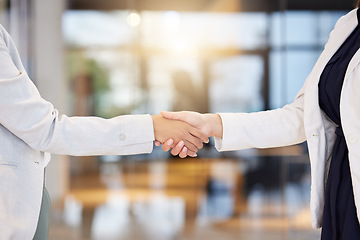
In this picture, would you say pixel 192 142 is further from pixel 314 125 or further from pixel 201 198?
pixel 201 198

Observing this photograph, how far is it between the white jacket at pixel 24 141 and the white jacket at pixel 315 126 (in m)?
0.59

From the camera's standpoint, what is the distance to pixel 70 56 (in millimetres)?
4871

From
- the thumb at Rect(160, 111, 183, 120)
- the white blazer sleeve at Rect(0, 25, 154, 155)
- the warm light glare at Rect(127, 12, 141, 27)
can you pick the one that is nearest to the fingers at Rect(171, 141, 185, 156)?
the thumb at Rect(160, 111, 183, 120)

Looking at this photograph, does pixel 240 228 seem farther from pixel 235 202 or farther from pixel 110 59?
pixel 110 59

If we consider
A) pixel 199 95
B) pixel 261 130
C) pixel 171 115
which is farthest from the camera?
pixel 199 95

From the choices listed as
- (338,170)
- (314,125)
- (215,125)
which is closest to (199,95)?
(215,125)

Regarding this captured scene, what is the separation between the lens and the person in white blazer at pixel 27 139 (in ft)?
5.70

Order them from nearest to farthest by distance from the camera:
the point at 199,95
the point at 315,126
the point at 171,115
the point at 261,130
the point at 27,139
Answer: the point at 27,139 → the point at 315,126 → the point at 261,130 → the point at 171,115 → the point at 199,95

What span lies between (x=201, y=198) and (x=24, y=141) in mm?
3128

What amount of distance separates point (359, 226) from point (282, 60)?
3.08 m

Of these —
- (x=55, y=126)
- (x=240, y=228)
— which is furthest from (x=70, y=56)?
(x=55, y=126)

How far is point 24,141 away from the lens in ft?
5.97

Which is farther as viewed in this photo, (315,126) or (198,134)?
(198,134)

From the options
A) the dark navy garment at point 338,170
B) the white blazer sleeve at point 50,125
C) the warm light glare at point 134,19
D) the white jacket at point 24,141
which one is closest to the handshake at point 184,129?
the white blazer sleeve at point 50,125
